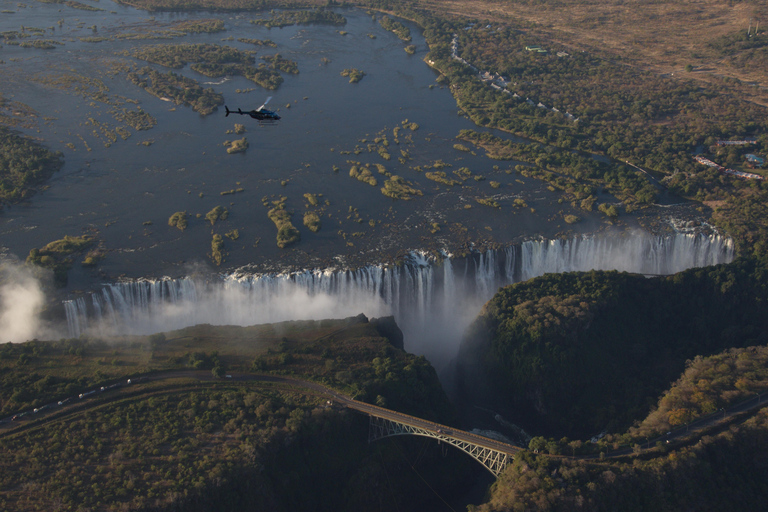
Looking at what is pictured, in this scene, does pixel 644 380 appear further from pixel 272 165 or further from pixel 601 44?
pixel 601 44

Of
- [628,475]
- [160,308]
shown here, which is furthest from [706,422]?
[160,308]

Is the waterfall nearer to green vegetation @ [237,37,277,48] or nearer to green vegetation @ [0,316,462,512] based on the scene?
green vegetation @ [0,316,462,512]

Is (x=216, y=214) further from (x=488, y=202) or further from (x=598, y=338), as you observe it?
(x=598, y=338)

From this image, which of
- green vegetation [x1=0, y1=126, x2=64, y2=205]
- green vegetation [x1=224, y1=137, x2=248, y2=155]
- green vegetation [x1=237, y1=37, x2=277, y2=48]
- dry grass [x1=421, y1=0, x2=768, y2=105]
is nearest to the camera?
green vegetation [x1=0, y1=126, x2=64, y2=205]

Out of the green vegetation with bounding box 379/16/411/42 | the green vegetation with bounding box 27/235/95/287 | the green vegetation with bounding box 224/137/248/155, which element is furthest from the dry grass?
the green vegetation with bounding box 27/235/95/287

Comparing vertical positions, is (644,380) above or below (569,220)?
below

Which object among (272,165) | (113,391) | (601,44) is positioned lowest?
(113,391)
